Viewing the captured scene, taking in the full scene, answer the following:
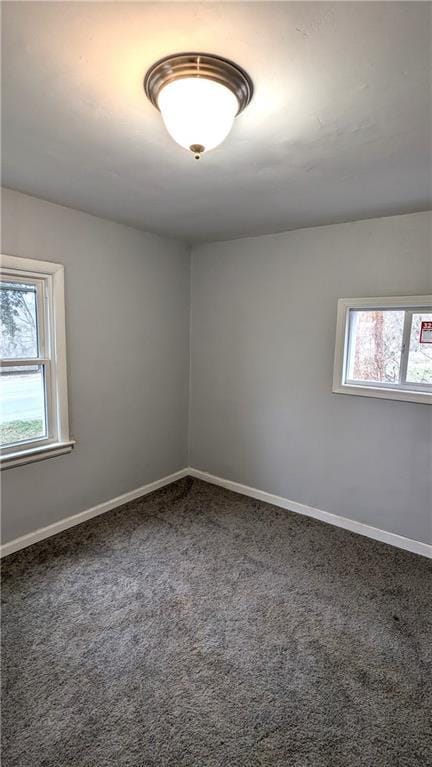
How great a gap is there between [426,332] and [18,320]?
2804 mm

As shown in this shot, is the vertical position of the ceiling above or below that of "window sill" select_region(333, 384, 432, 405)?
above

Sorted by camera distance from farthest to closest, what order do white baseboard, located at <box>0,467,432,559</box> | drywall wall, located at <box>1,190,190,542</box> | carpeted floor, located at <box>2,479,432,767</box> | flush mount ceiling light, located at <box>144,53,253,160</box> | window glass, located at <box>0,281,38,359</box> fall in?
1. white baseboard, located at <box>0,467,432,559</box>
2. drywall wall, located at <box>1,190,190,542</box>
3. window glass, located at <box>0,281,38,359</box>
4. carpeted floor, located at <box>2,479,432,767</box>
5. flush mount ceiling light, located at <box>144,53,253,160</box>

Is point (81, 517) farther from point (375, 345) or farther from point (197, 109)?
point (197, 109)

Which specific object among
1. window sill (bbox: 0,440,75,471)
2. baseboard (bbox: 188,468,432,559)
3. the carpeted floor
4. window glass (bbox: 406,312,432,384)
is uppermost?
window glass (bbox: 406,312,432,384)

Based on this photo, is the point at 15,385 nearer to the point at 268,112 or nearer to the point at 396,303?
the point at 268,112

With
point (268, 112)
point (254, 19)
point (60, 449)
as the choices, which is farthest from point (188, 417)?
point (254, 19)

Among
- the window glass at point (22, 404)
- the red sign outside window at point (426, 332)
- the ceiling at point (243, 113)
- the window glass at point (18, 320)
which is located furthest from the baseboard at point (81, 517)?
the red sign outside window at point (426, 332)

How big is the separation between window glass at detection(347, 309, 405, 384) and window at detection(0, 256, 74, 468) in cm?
221

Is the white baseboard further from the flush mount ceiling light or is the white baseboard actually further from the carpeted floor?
the flush mount ceiling light

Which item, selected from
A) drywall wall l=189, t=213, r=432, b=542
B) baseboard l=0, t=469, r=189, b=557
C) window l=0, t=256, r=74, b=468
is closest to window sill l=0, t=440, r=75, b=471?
window l=0, t=256, r=74, b=468

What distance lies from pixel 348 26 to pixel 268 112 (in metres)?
0.42

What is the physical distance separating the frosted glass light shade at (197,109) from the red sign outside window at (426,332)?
197 cm

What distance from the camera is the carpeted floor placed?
1418 mm

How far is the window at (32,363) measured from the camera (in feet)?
8.05
